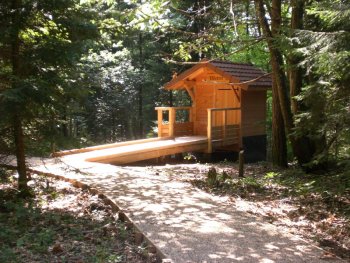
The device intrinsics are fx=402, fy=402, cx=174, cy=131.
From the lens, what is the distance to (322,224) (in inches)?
222

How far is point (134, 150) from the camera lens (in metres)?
12.3

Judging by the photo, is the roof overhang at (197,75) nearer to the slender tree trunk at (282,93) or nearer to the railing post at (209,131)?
the railing post at (209,131)

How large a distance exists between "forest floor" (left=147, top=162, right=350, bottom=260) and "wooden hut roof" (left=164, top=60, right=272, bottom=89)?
5.38 meters

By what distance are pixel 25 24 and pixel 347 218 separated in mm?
5509

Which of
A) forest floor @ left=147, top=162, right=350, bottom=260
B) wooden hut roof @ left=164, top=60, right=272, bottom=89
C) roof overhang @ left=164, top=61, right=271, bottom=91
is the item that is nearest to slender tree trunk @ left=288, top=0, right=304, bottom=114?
forest floor @ left=147, top=162, right=350, bottom=260

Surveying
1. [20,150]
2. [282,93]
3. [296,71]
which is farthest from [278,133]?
[20,150]

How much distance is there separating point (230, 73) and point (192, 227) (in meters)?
10.4

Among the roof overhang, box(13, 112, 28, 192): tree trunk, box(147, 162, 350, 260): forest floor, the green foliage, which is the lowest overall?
box(147, 162, 350, 260): forest floor

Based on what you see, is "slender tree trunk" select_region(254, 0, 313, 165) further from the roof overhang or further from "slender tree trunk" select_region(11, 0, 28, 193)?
"slender tree trunk" select_region(11, 0, 28, 193)

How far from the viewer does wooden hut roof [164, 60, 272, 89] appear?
14.8 meters

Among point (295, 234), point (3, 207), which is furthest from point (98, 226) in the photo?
point (295, 234)

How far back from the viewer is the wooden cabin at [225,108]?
601 inches

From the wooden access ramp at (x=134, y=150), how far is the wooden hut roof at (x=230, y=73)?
7.95 ft

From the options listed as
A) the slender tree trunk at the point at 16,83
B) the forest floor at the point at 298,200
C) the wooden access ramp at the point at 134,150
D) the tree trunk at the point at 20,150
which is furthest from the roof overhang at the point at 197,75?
the tree trunk at the point at 20,150
